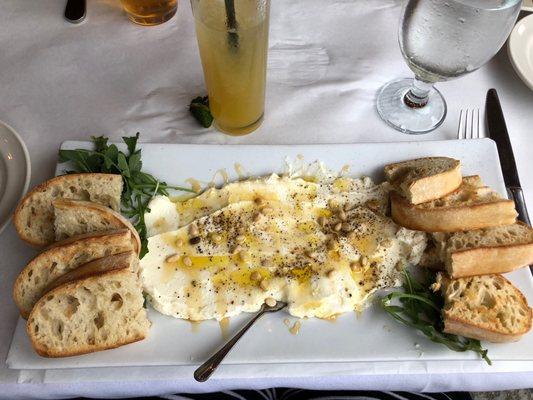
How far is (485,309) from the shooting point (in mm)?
1029

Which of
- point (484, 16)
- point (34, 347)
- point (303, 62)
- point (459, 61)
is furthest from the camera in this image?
point (303, 62)

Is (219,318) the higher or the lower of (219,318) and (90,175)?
the lower

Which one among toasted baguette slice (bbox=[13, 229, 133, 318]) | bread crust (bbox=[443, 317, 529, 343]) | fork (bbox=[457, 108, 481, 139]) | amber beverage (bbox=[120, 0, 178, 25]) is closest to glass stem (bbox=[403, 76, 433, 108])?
fork (bbox=[457, 108, 481, 139])

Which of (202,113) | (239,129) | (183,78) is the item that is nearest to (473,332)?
(239,129)

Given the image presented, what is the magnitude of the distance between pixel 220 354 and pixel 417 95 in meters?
0.93

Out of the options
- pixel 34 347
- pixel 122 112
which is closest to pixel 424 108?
pixel 122 112

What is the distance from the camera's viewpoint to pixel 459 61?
3.96ft

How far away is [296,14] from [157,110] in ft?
1.91

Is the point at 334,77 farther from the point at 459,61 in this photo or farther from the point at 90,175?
the point at 90,175

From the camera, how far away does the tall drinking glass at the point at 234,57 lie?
3.67 ft

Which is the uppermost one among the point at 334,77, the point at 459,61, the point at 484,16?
the point at 484,16

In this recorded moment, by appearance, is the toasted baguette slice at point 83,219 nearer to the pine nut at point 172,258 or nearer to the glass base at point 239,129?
the pine nut at point 172,258

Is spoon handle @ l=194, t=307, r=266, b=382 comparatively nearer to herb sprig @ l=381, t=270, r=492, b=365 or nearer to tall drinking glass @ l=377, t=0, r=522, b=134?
herb sprig @ l=381, t=270, r=492, b=365

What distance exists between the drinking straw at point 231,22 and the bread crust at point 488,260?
69 centimetres
